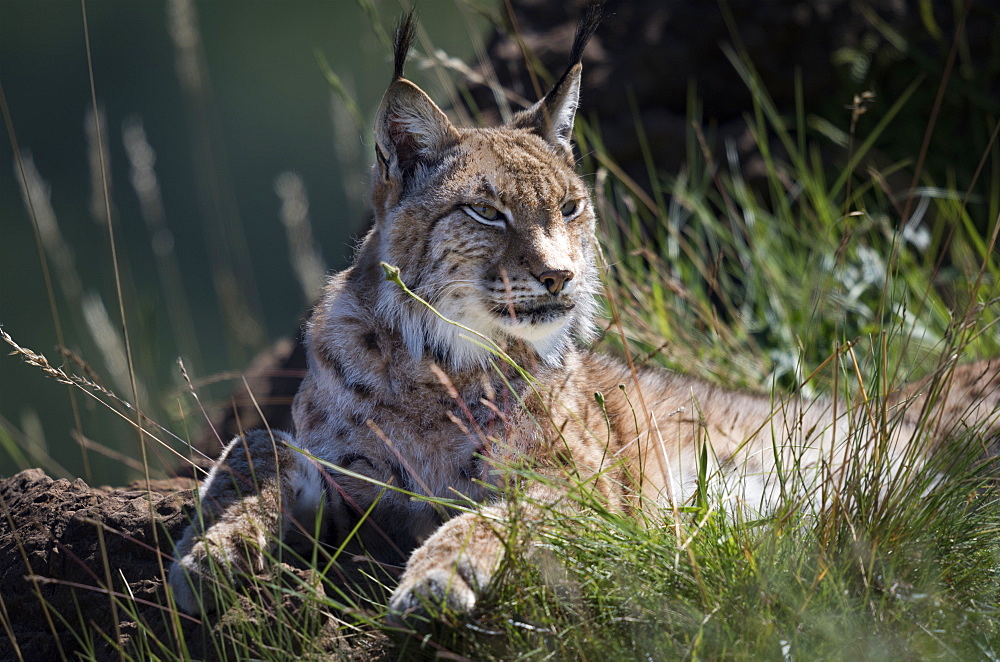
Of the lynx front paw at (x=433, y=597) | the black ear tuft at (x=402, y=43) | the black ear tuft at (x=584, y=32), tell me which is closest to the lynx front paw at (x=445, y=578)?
the lynx front paw at (x=433, y=597)

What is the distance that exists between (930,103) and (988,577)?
4.12 m

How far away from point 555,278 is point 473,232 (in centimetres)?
29

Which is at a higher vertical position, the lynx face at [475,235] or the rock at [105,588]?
the lynx face at [475,235]

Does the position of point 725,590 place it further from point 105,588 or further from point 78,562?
point 78,562

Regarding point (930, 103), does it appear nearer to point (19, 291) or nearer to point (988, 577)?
point (988, 577)

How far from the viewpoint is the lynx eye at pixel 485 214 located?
2721 millimetres

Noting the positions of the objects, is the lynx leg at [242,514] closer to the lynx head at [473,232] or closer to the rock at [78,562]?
the rock at [78,562]

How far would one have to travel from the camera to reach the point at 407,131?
9.37 ft

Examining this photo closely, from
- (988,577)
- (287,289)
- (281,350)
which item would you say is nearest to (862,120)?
(281,350)

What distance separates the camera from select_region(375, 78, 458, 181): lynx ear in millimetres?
2773

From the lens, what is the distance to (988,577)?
214cm

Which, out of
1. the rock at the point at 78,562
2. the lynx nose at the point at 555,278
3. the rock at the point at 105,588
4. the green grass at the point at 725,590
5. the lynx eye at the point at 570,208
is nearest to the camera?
the green grass at the point at 725,590

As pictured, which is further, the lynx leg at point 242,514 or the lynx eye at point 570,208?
the lynx eye at point 570,208

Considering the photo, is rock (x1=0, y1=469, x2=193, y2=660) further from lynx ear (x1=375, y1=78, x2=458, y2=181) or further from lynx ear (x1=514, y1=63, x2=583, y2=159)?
lynx ear (x1=514, y1=63, x2=583, y2=159)
